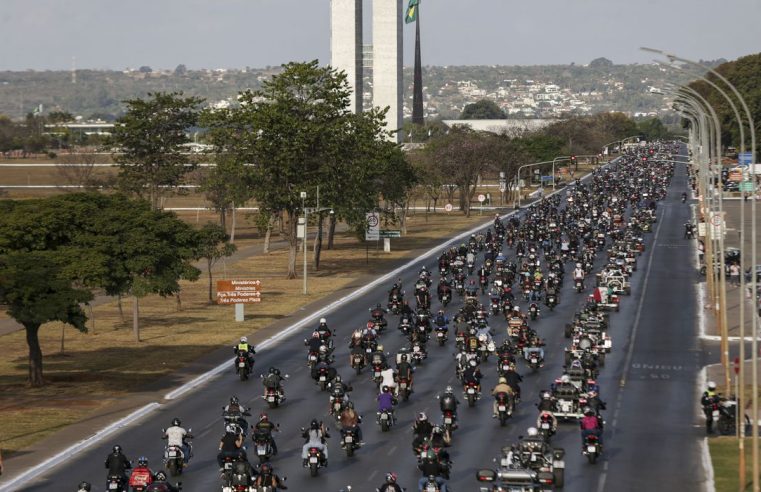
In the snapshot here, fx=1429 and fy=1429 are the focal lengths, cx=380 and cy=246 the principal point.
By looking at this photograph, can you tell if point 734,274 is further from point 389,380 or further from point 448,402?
point 448,402

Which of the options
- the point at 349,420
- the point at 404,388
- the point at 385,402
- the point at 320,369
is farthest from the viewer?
the point at 320,369

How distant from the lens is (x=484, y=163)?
156125 millimetres

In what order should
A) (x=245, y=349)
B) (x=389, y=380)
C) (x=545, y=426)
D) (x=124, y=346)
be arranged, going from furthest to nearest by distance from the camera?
(x=124, y=346)
(x=245, y=349)
(x=389, y=380)
(x=545, y=426)

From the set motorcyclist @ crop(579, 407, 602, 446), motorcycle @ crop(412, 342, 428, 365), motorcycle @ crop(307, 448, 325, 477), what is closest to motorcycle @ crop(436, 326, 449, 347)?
motorcycle @ crop(412, 342, 428, 365)

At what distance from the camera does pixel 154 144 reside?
118 metres

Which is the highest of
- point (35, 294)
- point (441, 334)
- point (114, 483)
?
point (35, 294)

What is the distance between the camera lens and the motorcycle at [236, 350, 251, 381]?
45234mm

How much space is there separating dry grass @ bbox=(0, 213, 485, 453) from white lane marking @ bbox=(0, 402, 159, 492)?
4.61 feet

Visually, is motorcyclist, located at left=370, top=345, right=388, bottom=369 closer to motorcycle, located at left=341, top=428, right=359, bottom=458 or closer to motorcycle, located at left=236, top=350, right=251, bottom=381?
motorcycle, located at left=236, top=350, right=251, bottom=381

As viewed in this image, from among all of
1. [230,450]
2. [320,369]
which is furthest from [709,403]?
[230,450]

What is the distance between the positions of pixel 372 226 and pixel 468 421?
5604 cm

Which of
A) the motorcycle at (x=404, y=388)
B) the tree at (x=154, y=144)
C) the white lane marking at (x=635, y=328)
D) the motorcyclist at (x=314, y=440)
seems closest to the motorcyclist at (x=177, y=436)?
the motorcyclist at (x=314, y=440)

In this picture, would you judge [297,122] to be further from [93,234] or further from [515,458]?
[515,458]

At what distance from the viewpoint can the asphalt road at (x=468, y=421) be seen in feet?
101
